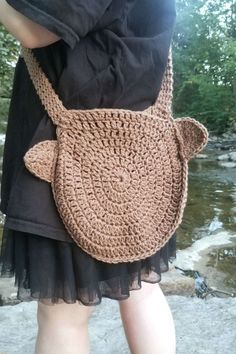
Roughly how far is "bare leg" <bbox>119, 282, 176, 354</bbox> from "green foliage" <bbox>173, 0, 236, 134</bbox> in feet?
40.4

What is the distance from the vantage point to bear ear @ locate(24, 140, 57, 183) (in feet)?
2.89

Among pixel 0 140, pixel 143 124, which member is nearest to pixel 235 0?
pixel 0 140

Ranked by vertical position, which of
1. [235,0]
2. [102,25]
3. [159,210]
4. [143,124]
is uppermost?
[235,0]

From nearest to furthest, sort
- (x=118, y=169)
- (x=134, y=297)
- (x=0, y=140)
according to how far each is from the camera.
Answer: (x=118, y=169)
(x=134, y=297)
(x=0, y=140)

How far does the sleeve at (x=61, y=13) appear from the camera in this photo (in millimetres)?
797

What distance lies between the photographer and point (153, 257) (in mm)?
1040

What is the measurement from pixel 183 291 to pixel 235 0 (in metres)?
13.8

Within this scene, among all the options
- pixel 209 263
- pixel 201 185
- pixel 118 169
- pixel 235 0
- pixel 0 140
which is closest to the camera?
pixel 118 169

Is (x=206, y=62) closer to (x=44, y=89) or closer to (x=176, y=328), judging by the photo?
(x=176, y=328)

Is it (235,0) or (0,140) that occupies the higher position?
(235,0)

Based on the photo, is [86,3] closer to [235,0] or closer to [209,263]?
[209,263]

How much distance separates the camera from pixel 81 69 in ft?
2.93

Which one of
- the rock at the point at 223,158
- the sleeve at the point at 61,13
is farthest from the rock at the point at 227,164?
the sleeve at the point at 61,13

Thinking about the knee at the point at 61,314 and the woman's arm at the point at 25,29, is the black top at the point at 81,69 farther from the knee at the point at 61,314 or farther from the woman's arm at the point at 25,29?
the knee at the point at 61,314
